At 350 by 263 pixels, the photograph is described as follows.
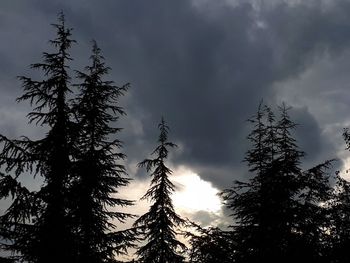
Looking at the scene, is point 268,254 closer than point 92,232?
Yes

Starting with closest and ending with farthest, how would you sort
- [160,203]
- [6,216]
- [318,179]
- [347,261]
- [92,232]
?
[6,216] < [347,261] < [318,179] < [92,232] < [160,203]

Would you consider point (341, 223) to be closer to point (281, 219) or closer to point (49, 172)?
point (281, 219)

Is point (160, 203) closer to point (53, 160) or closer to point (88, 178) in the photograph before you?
point (88, 178)

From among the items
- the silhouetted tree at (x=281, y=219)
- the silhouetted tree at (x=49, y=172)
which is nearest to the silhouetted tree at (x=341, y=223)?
the silhouetted tree at (x=281, y=219)

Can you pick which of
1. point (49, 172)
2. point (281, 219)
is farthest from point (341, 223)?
point (49, 172)

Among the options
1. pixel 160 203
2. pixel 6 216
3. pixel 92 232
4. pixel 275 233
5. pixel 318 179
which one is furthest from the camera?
pixel 160 203

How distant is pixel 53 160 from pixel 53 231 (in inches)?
91.4

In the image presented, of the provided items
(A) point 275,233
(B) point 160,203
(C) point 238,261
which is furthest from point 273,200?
(B) point 160,203

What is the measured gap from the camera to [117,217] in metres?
19.8

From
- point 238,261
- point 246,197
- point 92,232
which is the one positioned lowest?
point 238,261

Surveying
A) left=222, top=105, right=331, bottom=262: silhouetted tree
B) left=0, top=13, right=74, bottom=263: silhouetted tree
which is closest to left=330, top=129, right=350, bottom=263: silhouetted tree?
left=222, top=105, right=331, bottom=262: silhouetted tree

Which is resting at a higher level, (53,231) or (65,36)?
(65,36)

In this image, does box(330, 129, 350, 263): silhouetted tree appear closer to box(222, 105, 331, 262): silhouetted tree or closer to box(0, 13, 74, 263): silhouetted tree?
box(222, 105, 331, 262): silhouetted tree

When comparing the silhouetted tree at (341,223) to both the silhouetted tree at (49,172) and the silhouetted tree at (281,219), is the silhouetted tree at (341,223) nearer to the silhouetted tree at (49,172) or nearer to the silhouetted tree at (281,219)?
the silhouetted tree at (281,219)
